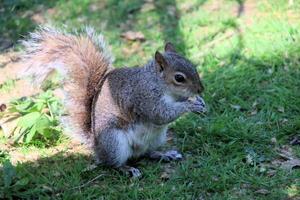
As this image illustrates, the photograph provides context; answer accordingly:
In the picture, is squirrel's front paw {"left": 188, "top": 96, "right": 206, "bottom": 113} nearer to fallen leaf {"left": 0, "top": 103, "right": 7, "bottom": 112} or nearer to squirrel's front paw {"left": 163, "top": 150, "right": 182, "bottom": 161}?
squirrel's front paw {"left": 163, "top": 150, "right": 182, "bottom": 161}

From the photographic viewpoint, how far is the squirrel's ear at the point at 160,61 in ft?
9.78

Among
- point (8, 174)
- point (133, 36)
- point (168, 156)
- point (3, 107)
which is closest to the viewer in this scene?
point (8, 174)

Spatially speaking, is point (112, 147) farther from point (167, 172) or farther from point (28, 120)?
point (28, 120)

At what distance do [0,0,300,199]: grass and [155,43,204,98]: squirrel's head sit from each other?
405 mm

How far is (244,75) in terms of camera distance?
394cm

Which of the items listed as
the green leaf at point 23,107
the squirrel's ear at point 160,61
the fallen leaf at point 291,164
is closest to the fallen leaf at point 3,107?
the green leaf at point 23,107

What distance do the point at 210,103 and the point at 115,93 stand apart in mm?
844

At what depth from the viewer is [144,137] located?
10.1 feet

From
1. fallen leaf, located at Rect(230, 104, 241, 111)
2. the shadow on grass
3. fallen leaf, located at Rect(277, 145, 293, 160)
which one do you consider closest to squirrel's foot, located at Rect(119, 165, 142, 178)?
fallen leaf, located at Rect(277, 145, 293, 160)

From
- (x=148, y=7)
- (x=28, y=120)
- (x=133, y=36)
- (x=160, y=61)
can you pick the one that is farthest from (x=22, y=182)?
(x=148, y=7)

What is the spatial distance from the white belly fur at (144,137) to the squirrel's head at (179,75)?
226mm

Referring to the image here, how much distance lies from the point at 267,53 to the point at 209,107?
738 millimetres

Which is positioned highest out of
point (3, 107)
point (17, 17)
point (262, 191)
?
point (17, 17)

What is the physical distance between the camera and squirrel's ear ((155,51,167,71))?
2980 mm
